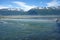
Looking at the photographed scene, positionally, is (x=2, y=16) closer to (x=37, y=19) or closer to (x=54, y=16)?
(x=37, y=19)

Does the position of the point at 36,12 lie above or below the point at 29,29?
above

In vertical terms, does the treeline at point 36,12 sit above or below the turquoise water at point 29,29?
above

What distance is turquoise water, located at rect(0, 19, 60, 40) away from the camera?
241 cm

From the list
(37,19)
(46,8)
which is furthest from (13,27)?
(46,8)

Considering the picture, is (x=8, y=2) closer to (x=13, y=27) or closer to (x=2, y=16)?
(x=2, y=16)

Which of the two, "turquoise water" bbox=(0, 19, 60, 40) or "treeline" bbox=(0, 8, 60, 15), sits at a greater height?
"treeline" bbox=(0, 8, 60, 15)

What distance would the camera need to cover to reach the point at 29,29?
2445 mm

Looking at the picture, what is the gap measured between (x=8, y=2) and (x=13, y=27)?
0.46 meters

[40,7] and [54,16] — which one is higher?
[40,7]

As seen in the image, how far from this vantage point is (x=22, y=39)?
7.86ft

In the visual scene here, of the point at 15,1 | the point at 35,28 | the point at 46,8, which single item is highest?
the point at 15,1

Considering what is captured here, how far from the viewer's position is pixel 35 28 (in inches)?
96.8

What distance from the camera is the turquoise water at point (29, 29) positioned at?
2408 mm

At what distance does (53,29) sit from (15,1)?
0.84m
